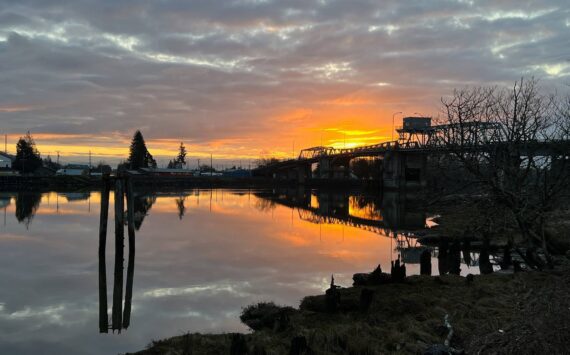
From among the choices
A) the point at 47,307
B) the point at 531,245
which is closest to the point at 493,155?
the point at 531,245

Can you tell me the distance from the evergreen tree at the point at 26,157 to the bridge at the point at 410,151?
7614 cm

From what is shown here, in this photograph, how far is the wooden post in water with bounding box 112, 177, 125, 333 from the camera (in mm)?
14695

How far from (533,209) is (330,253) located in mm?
11987

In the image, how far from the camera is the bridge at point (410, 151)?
20.0m

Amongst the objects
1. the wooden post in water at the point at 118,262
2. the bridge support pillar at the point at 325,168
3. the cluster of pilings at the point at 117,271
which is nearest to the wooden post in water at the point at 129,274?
the cluster of pilings at the point at 117,271

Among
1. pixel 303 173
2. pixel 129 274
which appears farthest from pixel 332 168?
pixel 129 274

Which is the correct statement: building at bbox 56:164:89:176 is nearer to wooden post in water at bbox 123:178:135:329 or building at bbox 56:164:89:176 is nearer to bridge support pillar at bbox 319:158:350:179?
bridge support pillar at bbox 319:158:350:179

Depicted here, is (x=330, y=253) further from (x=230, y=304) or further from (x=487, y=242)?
(x=230, y=304)

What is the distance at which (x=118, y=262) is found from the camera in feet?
70.5

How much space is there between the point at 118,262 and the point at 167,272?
96.7 inches

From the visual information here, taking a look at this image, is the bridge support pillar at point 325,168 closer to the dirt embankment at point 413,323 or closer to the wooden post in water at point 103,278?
the wooden post in water at point 103,278

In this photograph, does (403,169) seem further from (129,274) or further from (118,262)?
(129,274)

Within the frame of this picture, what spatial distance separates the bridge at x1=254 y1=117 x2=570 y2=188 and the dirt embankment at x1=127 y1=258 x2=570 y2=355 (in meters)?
6.63

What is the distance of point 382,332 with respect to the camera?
432 inches
